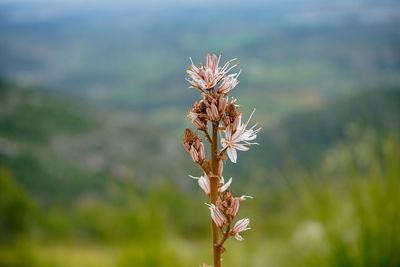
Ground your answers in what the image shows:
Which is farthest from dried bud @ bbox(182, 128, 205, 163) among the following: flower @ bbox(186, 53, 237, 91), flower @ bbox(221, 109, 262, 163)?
flower @ bbox(186, 53, 237, 91)

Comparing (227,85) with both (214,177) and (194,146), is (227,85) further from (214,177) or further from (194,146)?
(214,177)

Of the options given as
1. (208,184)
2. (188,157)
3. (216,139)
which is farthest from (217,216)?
(188,157)

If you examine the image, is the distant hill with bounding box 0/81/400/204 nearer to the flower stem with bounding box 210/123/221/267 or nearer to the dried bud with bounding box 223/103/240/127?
the dried bud with bounding box 223/103/240/127

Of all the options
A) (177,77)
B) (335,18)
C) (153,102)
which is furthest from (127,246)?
(335,18)

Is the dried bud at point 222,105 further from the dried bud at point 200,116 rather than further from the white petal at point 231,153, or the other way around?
the white petal at point 231,153

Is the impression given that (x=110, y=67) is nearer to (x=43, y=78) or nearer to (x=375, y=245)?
(x=43, y=78)

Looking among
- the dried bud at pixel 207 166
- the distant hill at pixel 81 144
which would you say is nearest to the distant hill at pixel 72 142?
the distant hill at pixel 81 144
